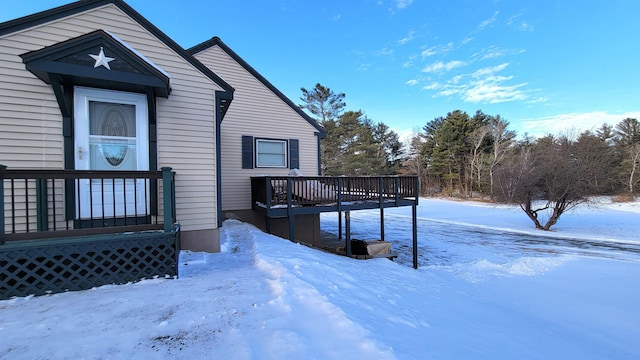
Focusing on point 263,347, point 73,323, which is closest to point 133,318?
point 73,323

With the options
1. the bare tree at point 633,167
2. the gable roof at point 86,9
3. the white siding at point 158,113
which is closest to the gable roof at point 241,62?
the gable roof at point 86,9

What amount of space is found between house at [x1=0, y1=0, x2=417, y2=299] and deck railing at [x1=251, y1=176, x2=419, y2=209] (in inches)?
99.1

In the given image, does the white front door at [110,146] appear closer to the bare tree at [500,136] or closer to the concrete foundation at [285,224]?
the concrete foundation at [285,224]

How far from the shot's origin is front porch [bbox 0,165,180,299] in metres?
3.05

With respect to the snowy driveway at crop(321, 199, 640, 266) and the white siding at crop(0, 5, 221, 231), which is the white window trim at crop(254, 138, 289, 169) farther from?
the snowy driveway at crop(321, 199, 640, 266)

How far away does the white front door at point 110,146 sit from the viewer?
4.06 meters

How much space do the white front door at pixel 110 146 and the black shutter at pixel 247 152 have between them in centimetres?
446

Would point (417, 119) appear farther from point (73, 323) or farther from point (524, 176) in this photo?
point (73, 323)

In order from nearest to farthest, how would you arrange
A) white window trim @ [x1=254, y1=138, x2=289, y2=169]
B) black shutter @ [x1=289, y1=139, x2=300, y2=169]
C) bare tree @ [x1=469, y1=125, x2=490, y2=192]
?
white window trim @ [x1=254, y1=138, x2=289, y2=169] → black shutter @ [x1=289, y1=139, x2=300, y2=169] → bare tree @ [x1=469, y1=125, x2=490, y2=192]

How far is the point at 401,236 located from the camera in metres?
13.3

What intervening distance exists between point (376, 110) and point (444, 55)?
Answer: 15.9 meters

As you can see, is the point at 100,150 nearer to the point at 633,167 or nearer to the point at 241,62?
the point at 241,62

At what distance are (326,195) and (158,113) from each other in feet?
15.2

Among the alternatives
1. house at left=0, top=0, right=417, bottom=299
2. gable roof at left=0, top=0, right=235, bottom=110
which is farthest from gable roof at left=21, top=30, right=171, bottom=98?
gable roof at left=0, top=0, right=235, bottom=110
